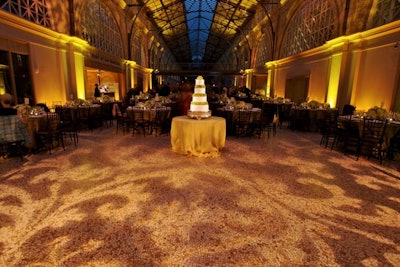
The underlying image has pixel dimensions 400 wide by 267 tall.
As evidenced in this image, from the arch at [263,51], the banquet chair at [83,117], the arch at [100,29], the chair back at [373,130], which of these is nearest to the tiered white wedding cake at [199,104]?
the chair back at [373,130]

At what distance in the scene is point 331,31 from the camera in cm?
1034

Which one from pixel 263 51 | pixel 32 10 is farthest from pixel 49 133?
pixel 263 51

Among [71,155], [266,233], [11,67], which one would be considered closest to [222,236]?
[266,233]

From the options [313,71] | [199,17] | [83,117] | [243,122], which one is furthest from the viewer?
[199,17]

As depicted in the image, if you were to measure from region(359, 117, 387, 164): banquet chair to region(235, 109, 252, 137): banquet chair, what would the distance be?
120 inches

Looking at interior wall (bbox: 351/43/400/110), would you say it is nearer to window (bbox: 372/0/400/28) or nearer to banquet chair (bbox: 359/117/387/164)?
window (bbox: 372/0/400/28)

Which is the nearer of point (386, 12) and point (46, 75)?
point (386, 12)

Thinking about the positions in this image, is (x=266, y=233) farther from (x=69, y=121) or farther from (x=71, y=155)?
(x=69, y=121)

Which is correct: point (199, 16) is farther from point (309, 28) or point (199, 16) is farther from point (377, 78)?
point (377, 78)

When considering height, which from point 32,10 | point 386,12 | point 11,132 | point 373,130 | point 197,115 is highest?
point 386,12

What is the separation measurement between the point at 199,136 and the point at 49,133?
11.8 ft

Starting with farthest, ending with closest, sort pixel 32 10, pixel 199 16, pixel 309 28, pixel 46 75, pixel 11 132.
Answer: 1. pixel 199 16
2. pixel 309 28
3. pixel 46 75
4. pixel 32 10
5. pixel 11 132

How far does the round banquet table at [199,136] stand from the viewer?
204 inches

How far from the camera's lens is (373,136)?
211 inches
